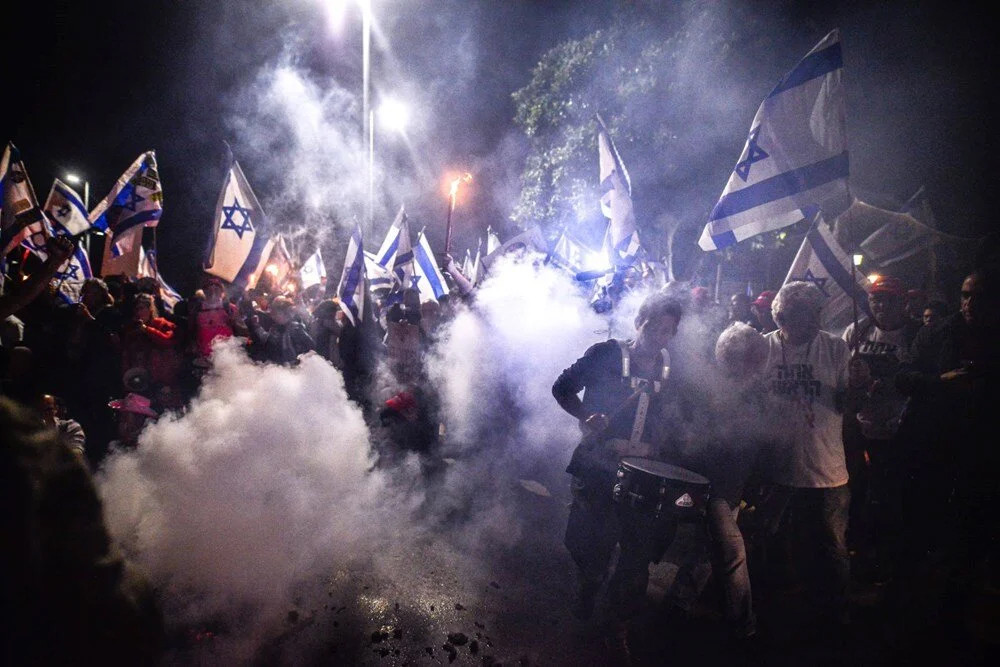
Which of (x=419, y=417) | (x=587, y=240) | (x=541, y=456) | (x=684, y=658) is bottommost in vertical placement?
(x=684, y=658)

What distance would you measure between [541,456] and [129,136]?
22427mm

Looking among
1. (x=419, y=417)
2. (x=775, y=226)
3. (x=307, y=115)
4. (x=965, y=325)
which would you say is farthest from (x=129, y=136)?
(x=965, y=325)

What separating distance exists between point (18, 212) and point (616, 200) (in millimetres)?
8712

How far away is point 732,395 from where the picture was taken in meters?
4.56

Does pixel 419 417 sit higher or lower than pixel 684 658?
higher

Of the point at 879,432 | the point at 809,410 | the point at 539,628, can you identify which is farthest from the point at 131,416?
the point at 879,432

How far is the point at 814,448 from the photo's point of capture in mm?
4348

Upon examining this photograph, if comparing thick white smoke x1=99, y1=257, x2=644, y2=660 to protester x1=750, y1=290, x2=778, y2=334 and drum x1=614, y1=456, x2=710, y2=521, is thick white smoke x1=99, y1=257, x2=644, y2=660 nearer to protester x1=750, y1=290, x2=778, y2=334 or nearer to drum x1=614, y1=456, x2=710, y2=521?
drum x1=614, y1=456, x2=710, y2=521

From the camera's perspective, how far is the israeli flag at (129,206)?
27.4 ft

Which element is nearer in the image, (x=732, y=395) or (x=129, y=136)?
(x=732, y=395)

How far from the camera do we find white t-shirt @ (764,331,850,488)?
4.34 meters

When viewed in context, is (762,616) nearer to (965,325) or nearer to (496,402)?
(965,325)

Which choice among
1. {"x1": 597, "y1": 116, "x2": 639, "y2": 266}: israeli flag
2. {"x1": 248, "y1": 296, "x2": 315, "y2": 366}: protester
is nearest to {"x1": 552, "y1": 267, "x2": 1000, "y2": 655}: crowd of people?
{"x1": 597, "y1": 116, "x2": 639, "y2": 266}: israeli flag

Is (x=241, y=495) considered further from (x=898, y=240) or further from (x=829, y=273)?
(x=898, y=240)
